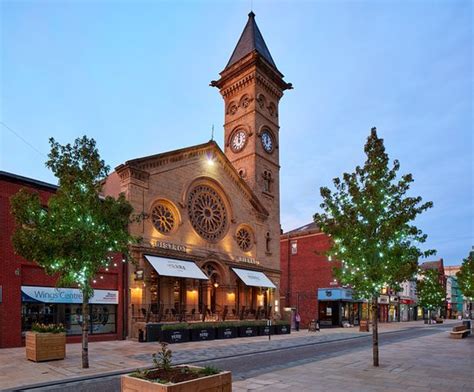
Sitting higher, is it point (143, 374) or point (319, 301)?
point (143, 374)

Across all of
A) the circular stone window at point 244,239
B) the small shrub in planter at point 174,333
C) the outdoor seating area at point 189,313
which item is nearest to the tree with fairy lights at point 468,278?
the outdoor seating area at point 189,313

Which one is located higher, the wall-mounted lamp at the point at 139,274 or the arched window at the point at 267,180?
the arched window at the point at 267,180

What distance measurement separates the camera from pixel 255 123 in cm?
4019

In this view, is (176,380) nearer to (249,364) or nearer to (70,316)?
(249,364)

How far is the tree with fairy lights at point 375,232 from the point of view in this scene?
45.4ft

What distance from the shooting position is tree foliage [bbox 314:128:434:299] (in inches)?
544

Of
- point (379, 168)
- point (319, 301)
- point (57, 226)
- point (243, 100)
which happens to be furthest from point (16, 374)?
point (319, 301)

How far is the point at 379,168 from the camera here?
14555 millimetres

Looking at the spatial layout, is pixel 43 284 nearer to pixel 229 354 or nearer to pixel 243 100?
pixel 229 354

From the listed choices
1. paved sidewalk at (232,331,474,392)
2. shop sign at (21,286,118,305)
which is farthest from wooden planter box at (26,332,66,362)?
paved sidewalk at (232,331,474,392)

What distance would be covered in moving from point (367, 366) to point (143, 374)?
983 centimetres

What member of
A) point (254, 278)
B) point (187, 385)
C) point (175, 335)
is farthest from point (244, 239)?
point (187, 385)

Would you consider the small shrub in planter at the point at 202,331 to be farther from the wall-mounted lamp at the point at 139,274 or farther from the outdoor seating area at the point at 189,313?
the wall-mounted lamp at the point at 139,274

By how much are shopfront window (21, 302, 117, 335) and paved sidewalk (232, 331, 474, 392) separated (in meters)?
13.0
